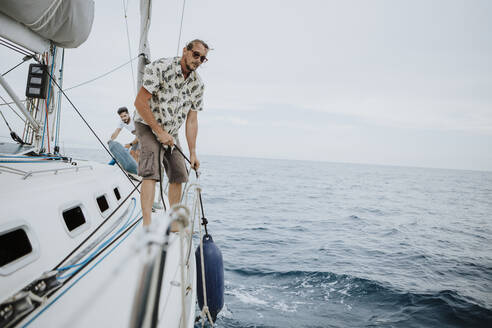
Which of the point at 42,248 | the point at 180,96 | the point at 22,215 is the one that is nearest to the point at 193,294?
the point at 42,248

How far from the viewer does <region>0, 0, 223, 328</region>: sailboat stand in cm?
72

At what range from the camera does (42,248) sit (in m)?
1.67

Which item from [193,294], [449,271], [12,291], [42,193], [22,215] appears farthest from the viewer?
[449,271]

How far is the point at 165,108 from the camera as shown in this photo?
226cm

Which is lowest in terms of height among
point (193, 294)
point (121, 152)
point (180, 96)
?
Answer: point (193, 294)

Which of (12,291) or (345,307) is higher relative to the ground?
(12,291)

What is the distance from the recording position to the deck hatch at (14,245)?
1576 mm

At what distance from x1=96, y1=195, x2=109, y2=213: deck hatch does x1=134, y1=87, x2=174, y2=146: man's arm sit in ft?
3.68

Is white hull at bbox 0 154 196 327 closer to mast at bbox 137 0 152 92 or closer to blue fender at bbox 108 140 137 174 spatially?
blue fender at bbox 108 140 137 174

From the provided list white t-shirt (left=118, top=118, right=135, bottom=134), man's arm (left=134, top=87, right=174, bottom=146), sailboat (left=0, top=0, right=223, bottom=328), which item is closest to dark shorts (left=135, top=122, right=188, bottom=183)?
man's arm (left=134, top=87, right=174, bottom=146)

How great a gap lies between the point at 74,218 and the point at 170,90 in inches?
51.6

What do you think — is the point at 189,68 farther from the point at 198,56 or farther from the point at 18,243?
the point at 18,243

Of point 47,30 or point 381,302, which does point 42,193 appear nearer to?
point 47,30

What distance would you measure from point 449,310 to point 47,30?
6.38m
